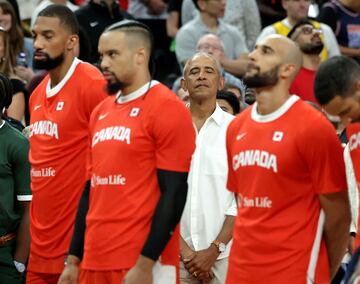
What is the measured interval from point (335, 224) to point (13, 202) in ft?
9.41

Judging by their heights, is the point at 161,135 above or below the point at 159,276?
above

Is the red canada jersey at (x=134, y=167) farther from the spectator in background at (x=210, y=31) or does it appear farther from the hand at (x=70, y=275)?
the spectator in background at (x=210, y=31)

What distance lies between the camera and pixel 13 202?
27.5 feet

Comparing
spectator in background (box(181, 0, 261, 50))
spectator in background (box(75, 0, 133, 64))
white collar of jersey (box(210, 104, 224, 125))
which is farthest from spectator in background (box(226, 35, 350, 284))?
spectator in background (box(181, 0, 261, 50))

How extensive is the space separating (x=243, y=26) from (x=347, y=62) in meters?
6.99

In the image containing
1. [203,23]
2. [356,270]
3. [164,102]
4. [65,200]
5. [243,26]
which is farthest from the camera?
[243,26]

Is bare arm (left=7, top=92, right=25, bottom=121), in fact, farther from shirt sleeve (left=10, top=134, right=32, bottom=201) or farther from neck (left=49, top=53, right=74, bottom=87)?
neck (left=49, top=53, right=74, bottom=87)

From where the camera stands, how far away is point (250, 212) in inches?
254

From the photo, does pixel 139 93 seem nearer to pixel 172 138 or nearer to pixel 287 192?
pixel 172 138

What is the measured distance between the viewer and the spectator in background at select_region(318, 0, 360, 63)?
12789 mm

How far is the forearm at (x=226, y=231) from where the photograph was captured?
8.08 m

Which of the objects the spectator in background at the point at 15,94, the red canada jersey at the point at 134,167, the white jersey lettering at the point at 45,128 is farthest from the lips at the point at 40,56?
the spectator in background at the point at 15,94

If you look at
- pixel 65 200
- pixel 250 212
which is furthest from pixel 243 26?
pixel 250 212

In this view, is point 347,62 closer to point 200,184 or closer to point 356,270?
point 356,270
